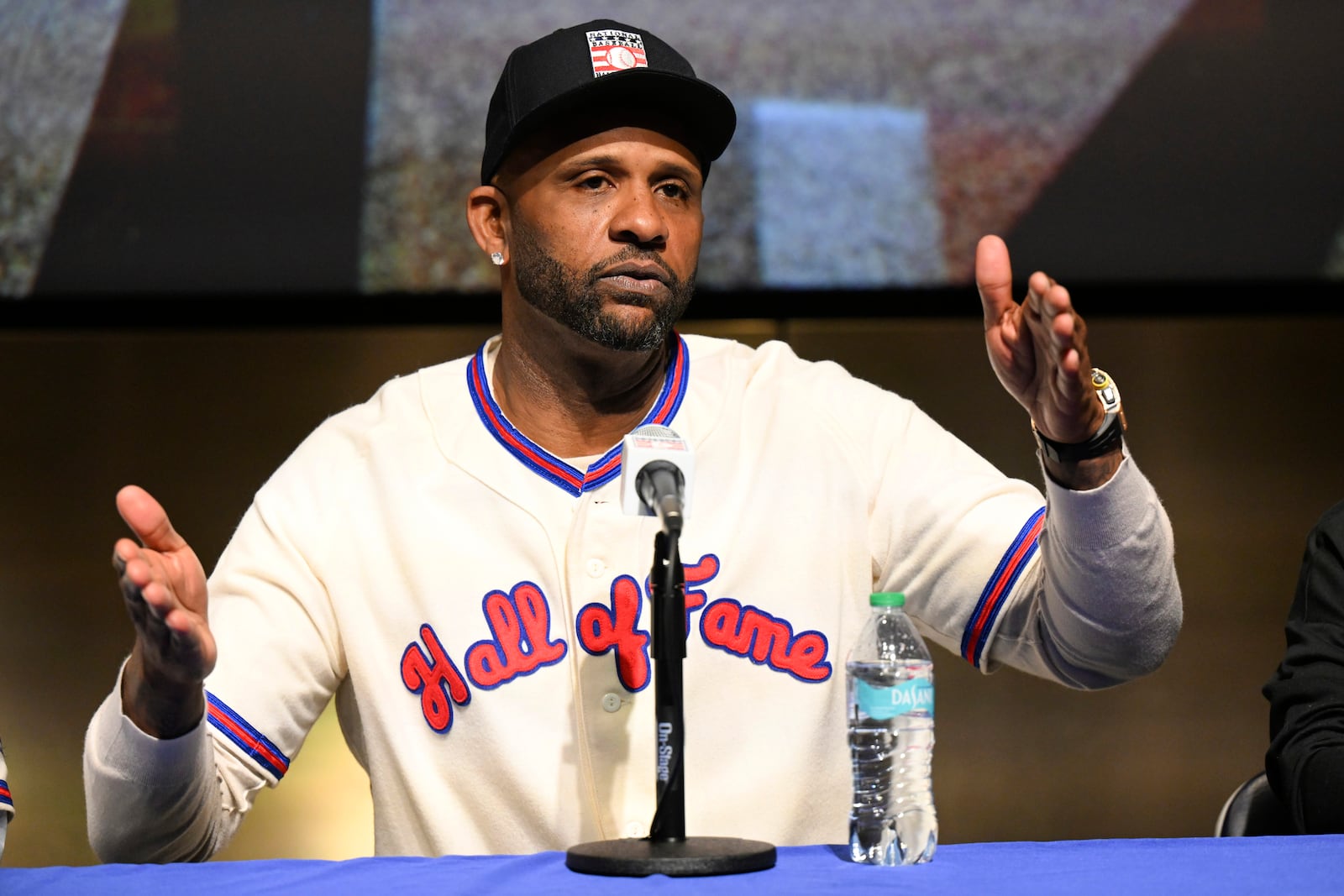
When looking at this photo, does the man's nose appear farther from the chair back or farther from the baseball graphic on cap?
the chair back

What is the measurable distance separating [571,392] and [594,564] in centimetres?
26

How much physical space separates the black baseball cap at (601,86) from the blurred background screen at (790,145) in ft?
4.10

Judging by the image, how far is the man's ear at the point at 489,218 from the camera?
6.41ft

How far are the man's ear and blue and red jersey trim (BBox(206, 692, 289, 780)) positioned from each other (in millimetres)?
683

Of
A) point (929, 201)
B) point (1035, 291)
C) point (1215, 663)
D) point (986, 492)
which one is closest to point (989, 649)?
point (986, 492)

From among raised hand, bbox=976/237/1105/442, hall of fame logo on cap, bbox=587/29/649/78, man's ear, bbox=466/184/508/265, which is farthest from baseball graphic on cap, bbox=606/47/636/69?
raised hand, bbox=976/237/1105/442

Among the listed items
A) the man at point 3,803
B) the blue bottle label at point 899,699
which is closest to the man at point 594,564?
the man at point 3,803

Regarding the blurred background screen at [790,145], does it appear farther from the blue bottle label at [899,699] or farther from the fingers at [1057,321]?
the blue bottle label at [899,699]

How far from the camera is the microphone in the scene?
4.19 ft

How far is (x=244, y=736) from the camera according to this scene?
64.4 inches

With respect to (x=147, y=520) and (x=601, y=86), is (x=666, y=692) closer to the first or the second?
(x=147, y=520)

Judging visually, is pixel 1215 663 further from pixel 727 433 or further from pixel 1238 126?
pixel 727 433

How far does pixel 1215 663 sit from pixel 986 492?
1.86 meters

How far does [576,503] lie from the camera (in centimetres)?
178
